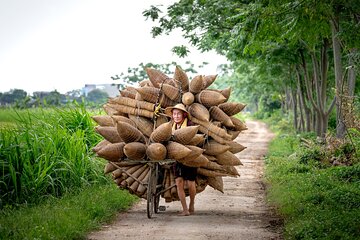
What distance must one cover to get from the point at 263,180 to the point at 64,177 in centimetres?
641

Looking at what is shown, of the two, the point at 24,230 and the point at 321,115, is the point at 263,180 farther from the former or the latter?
the point at 24,230

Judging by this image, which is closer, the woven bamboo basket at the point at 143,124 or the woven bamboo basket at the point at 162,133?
the woven bamboo basket at the point at 162,133

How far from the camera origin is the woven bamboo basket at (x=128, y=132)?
1095 cm

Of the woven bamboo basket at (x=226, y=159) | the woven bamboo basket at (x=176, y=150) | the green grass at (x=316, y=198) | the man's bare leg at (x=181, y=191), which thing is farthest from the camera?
the woven bamboo basket at (x=226, y=159)

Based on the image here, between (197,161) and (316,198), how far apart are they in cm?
233

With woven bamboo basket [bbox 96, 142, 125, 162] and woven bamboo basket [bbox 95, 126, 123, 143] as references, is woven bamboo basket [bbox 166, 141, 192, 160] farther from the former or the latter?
woven bamboo basket [bbox 95, 126, 123, 143]

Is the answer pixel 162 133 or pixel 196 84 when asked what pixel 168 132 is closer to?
pixel 162 133

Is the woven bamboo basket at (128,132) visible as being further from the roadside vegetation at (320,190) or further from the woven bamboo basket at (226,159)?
the roadside vegetation at (320,190)

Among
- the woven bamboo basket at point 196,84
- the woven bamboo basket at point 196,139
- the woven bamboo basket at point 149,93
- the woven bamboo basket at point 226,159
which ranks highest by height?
the woven bamboo basket at point 196,84

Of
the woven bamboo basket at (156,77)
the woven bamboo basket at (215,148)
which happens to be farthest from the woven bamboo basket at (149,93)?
the woven bamboo basket at (215,148)

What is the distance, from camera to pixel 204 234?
9.50m

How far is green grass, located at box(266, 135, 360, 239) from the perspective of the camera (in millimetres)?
9000

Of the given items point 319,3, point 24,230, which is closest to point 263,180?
point 319,3

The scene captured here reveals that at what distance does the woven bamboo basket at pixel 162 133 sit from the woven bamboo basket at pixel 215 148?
849 mm
